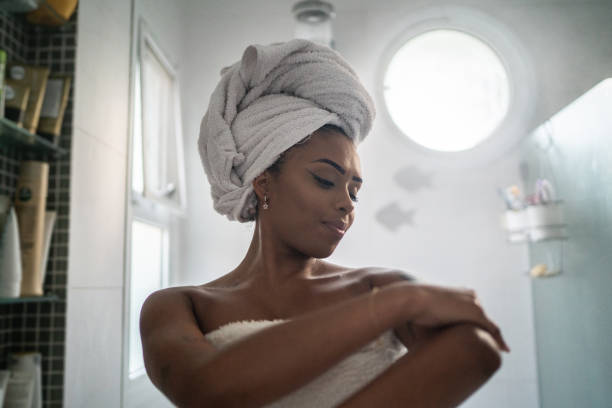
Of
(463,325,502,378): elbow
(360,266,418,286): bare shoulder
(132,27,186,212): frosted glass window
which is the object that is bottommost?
(463,325,502,378): elbow

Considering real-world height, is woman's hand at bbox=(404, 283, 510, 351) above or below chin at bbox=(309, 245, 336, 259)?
below

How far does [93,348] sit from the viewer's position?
1120 mm

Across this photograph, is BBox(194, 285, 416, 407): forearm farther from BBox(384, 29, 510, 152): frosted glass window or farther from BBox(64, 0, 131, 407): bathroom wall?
BBox(384, 29, 510, 152): frosted glass window

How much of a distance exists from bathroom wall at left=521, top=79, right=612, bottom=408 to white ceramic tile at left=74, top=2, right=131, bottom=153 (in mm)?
1177

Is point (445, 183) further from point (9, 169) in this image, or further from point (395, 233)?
point (9, 169)

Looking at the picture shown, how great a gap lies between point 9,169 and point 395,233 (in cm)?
117

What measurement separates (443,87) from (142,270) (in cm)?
122

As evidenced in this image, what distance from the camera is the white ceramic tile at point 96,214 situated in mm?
1058

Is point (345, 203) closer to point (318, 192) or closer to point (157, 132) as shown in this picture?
point (318, 192)

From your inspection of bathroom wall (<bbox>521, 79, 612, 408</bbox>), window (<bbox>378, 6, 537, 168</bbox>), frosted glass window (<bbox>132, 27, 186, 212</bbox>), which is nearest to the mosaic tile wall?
frosted glass window (<bbox>132, 27, 186, 212</bbox>)

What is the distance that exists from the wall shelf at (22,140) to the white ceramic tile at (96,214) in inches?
2.2

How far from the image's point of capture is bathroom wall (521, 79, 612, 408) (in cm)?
126

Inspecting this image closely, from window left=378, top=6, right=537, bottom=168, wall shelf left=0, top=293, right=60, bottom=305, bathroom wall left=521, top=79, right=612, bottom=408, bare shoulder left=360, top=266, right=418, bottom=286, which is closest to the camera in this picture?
bare shoulder left=360, top=266, right=418, bottom=286

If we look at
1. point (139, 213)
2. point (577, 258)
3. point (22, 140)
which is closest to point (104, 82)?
point (22, 140)
